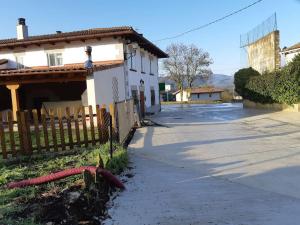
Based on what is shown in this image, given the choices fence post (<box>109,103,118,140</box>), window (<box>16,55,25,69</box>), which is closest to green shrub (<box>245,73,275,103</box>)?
window (<box>16,55,25,69</box>)

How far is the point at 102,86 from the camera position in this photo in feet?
52.7

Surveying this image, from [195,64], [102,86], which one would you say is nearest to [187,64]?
[195,64]

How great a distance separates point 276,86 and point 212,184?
18.9m

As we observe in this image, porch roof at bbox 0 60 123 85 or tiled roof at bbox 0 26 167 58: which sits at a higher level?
tiled roof at bbox 0 26 167 58

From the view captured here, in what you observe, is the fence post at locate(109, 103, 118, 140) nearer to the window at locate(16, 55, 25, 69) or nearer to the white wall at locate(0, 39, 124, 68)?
the white wall at locate(0, 39, 124, 68)

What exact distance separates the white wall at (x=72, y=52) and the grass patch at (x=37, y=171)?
11.9 meters

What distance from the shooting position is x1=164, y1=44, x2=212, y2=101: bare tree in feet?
223

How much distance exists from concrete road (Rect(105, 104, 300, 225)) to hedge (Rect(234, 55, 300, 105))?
11.4 m

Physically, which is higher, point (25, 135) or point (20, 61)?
point (20, 61)

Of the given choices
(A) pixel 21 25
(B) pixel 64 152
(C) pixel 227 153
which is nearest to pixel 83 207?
(B) pixel 64 152

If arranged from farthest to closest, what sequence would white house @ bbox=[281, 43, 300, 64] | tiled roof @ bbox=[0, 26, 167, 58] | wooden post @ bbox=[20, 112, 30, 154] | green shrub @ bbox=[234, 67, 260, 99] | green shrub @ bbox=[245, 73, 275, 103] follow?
1. green shrub @ bbox=[234, 67, 260, 99]
2. white house @ bbox=[281, 43, 300, 64]
3. green shrub @ bbox=[245, 73, 275, 103]
4. tiled roof @ bbox=[0, 26, 167, 58]
5. wooden post @ bbox=[20, 112, 30, 154]

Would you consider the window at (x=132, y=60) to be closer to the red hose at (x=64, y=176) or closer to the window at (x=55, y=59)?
the window at (x=55, y=59)

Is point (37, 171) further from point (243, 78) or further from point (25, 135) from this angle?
point (243, 78)

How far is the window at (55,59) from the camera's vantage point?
2139 centimetres
